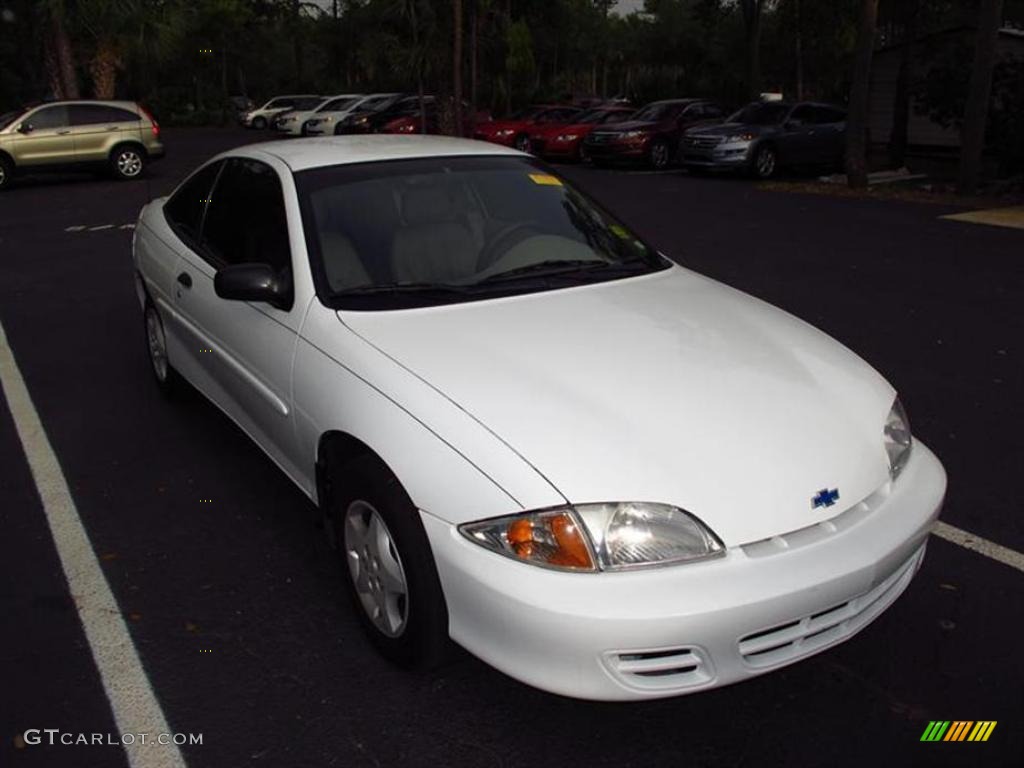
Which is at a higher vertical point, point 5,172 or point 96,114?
point 96,114

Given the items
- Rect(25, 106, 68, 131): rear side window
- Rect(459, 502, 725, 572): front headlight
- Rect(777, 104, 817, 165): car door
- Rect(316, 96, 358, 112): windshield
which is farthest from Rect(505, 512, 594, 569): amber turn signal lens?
Rect(316, 96, 358, 112): windshield

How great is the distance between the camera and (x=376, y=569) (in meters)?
2.78

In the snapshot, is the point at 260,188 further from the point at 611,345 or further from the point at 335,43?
the point at 335,43

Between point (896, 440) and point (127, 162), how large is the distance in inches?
738

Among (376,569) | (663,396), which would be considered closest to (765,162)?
(663,396)

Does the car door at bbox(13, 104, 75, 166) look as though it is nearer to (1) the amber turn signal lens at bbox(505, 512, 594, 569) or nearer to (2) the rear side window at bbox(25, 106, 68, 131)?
(2) the rear side window at bbox(25, 106, 68, 131)

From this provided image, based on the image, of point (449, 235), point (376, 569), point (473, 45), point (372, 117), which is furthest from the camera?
point (372, 117)

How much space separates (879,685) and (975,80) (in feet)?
45.6

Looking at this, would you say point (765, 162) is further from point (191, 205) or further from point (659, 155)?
point (191, 205)

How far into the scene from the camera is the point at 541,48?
158 feet

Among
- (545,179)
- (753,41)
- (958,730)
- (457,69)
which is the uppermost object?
(753,41)

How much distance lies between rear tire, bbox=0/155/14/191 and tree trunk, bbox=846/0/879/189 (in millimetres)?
15334

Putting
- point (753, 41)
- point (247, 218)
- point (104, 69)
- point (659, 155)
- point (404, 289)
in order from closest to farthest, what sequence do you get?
point (404, 289) < point (247, 218) < point (659, 155) < point (753, 41) < point (104, 69)

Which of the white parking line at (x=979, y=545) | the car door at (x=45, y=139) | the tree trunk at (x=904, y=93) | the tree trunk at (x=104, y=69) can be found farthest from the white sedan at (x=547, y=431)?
the tree trunk at (x=104, y=69)
